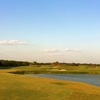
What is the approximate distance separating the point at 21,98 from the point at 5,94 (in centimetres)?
250

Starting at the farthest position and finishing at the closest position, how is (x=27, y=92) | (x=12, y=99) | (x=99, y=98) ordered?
(x=27, y=92) < (x=99, y=98) < (x=12, y=99)

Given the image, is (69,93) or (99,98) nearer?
(99,98)

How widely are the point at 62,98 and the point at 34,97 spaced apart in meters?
2.93

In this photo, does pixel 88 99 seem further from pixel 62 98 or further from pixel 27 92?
pixel 27 92

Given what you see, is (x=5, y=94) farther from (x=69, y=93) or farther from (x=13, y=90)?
(x=69, y=93)

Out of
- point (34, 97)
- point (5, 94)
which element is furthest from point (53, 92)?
point (5, 94)

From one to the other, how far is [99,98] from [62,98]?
13.2 feet

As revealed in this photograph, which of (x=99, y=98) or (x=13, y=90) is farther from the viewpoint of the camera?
(x=13, y=90)

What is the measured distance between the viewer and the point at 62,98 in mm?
26703

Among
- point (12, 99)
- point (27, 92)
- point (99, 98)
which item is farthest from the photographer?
point (27, 92)

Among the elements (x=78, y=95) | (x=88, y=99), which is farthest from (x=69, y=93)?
(x=88, y=99)

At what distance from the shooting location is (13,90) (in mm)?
29969

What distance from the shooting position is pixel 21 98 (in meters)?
25.8

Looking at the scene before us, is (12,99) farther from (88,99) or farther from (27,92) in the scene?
(88,99)
